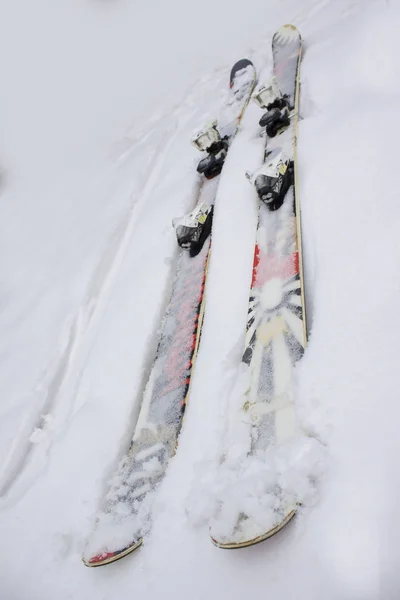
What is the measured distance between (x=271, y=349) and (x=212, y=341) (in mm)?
547

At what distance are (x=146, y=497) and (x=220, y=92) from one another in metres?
6.34

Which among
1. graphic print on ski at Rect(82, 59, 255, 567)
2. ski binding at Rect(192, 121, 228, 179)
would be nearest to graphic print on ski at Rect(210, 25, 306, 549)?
graphic print on ski at Rect(82, 59, 255, 567)

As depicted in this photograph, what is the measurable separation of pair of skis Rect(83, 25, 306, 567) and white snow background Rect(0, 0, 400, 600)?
10 cm

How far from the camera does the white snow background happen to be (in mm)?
1637

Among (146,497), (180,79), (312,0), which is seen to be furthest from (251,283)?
(180,79)

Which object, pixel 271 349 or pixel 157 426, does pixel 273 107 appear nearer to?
pixel 271 349

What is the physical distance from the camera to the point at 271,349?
2.36 meters

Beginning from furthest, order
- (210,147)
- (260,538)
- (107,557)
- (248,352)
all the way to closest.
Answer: (210,147)
(248,352)
(107,557)
(260,538)

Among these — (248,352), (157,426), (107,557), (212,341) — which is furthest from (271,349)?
(107,557)

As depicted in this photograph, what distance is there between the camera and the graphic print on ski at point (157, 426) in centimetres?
205

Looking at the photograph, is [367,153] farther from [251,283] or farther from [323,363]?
[323,363]

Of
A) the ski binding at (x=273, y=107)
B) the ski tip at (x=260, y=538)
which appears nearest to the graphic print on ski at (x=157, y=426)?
the ski tip at (x=260, y=538)

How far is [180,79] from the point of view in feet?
26.9

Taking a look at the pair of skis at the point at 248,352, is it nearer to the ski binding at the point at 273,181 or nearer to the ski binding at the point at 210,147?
the ski binding at the point at 273,181
